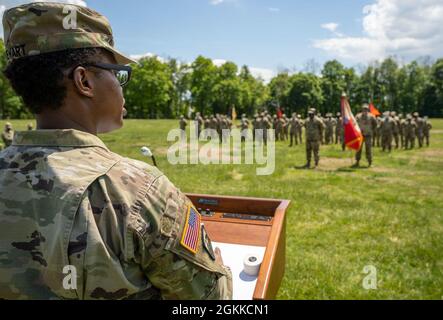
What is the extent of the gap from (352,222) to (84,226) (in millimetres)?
6306

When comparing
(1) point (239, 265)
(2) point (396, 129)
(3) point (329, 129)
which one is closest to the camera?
(1) point (239, 265)

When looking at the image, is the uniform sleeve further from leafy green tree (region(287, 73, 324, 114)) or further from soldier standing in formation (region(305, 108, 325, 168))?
leafy green tree (region(287, 73, 324, 114))

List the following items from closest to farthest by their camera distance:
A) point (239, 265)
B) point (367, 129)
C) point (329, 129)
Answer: point (239, 265) → point (367, 129) → point (329, 129)

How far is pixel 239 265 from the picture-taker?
2.28m

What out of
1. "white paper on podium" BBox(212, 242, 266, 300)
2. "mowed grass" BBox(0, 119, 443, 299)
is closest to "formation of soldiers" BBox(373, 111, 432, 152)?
"mowed grass" BBox(0, 119, 443, 299)

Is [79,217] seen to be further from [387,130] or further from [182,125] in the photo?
[182,125]

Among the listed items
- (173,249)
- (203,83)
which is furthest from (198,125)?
(203,83)

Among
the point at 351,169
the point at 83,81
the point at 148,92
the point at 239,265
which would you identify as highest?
the point at 148,92

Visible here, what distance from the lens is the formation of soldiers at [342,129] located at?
13258 mm

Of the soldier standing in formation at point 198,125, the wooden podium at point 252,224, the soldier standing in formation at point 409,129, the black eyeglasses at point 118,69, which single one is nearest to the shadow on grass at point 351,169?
the soldier standing in formation at point 409,129

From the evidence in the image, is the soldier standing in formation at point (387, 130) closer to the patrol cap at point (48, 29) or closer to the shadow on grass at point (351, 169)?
the shadow on grass at point (351, 169)

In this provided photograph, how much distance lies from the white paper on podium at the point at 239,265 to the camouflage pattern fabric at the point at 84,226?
855 millimetres
